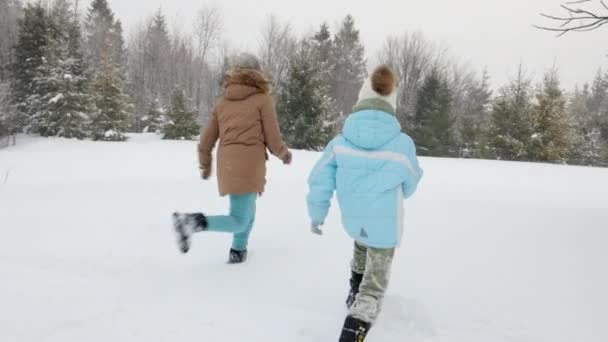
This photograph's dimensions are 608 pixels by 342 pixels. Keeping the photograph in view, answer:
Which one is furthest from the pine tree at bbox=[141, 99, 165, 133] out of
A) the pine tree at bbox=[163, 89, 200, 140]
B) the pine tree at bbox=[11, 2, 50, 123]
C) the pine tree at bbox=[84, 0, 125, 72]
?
the pine tree at bbox=[84, 0, 125, 72]

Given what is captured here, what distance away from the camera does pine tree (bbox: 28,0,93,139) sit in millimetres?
21281

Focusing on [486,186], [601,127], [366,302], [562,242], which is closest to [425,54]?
[601,127]

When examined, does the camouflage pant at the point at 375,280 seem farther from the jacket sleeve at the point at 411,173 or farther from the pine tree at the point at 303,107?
the pine tree at the point at 303,107

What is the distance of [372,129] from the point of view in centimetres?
246

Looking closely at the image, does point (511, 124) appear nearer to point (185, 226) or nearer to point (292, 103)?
point (292, 103)

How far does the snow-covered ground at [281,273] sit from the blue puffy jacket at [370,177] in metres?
0.68

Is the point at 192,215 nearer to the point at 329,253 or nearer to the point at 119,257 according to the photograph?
the point at 119,257

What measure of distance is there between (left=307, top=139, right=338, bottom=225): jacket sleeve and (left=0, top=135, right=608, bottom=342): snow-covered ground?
703mm

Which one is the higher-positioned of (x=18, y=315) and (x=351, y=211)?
(x=351, y=211)

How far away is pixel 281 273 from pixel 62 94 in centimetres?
2172

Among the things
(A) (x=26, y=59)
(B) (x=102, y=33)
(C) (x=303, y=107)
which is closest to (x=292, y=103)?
(C) (x=303, y=107)

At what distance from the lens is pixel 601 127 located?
30.6m

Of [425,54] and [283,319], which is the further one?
[425,54]

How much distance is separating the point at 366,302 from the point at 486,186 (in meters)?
6.56
